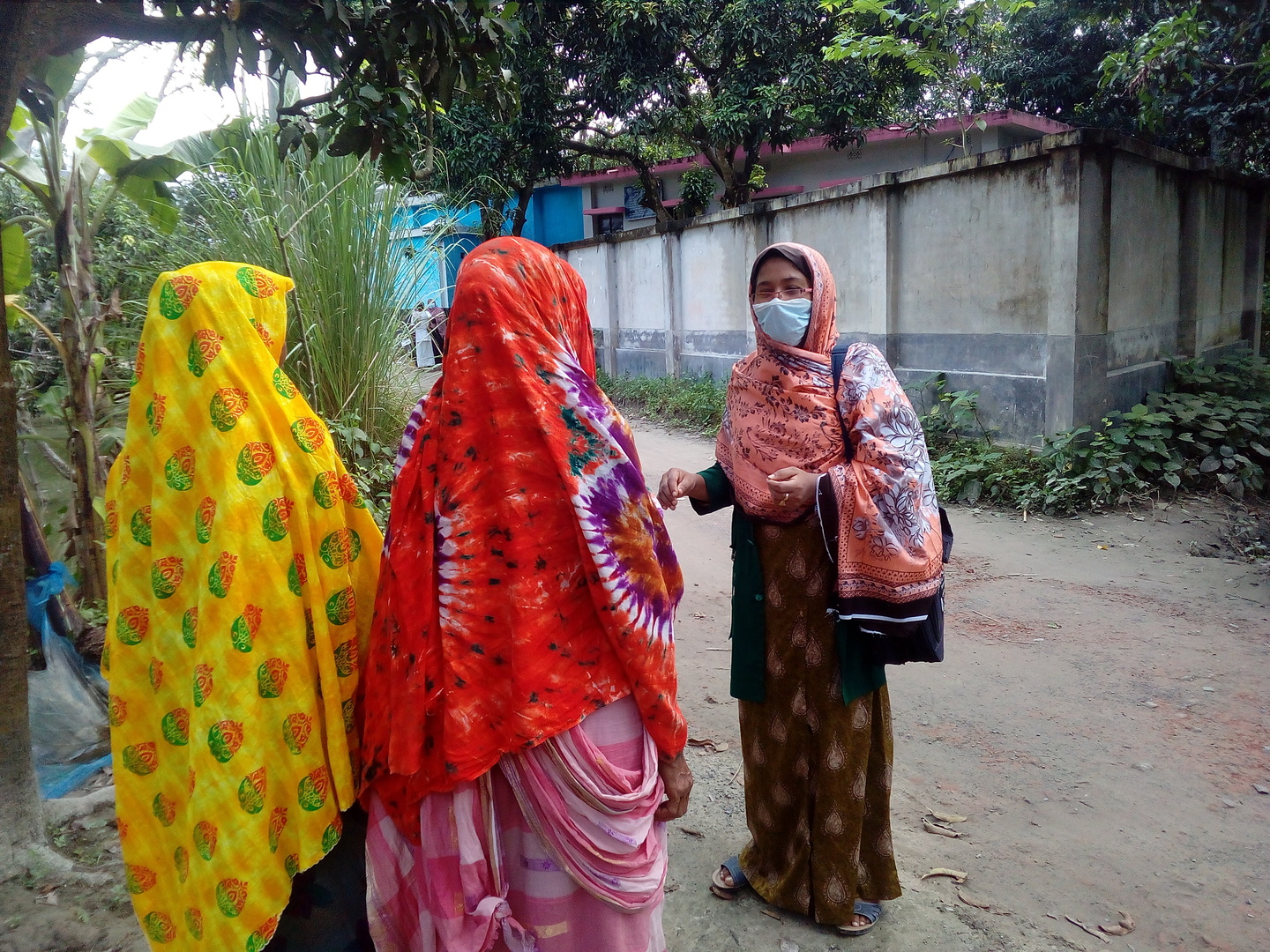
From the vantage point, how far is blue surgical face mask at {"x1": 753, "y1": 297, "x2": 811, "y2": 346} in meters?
2.22

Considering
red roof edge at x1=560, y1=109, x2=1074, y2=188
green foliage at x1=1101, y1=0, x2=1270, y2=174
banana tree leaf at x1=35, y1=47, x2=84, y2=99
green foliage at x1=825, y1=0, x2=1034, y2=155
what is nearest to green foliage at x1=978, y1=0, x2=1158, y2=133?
green foliage at x1=825, y1=0, x2=1034, y2=155

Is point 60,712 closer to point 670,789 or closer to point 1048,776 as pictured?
point 670,789

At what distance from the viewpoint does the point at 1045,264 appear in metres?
6.89

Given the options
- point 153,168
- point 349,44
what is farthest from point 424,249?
point 349,44

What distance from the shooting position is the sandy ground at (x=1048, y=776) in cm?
231

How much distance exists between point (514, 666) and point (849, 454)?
1.12 m

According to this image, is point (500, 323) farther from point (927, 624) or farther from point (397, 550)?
point (927, 624)

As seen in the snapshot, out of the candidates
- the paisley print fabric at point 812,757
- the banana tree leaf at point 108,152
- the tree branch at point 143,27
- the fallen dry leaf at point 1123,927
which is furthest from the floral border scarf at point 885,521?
the banana tree leaf at point 108,152

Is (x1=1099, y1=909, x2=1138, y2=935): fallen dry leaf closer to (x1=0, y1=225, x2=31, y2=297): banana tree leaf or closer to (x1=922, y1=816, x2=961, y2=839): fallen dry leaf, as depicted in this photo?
(x1=922, y1=816, x2=961, y2=839): fallen dry leaf

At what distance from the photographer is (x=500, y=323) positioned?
5.08 ft

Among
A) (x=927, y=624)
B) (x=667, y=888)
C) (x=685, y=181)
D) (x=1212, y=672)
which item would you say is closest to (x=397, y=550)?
(x=927, y=624)

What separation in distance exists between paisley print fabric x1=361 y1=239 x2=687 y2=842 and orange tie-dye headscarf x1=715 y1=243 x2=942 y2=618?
709mm

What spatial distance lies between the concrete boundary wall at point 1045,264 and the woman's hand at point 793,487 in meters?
5.50

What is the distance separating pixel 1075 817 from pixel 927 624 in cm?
138
